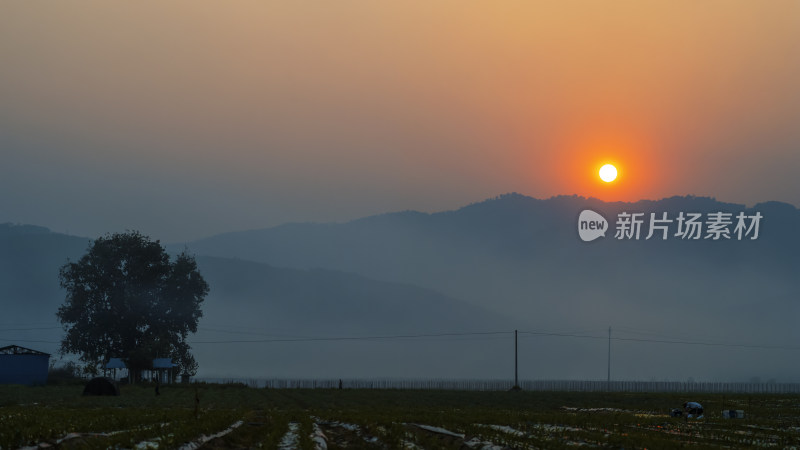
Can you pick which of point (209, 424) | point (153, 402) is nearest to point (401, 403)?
point (153, 402)

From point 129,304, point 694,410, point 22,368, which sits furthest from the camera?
point 129,304

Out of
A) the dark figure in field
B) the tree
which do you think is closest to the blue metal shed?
the tree

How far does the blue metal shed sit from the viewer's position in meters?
127

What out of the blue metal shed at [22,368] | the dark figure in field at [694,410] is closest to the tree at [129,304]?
the blue metal shed at [22,368]

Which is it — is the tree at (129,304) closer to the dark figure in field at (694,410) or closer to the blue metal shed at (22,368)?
the blue metal shed at (22,368)

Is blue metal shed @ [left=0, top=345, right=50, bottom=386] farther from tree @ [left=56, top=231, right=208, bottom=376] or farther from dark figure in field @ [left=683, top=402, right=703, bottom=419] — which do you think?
dark figure in field @ [left=683, top=402, right=703, bottom=419]

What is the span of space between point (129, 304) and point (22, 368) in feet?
72.5

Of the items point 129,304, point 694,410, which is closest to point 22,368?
point 129,304

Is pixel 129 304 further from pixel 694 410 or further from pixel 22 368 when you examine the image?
pixel 694 410

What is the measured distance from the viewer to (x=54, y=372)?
14625cm

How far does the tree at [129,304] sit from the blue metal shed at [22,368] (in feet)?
43.3

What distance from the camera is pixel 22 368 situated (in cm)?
12756

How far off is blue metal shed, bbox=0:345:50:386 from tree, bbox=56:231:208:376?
1319 centimetres

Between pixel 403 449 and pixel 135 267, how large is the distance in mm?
129145
